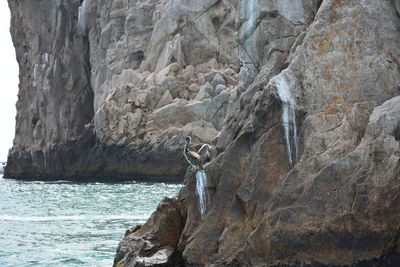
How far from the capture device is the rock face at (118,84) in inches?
2032

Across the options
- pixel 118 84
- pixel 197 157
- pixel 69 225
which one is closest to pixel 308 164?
pixel 197 157

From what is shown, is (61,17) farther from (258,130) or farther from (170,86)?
(258,130)

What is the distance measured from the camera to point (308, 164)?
39.2 ft

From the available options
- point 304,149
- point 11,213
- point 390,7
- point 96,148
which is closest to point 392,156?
point 304,149

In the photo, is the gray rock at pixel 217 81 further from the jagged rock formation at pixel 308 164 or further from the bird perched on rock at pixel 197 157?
the jagged rock formation at pixel 308 164

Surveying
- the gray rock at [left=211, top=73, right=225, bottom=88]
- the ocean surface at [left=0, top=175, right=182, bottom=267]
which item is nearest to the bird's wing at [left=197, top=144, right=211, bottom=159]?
the ocean surface at [left=0, top=175, right=182, bottom=267]

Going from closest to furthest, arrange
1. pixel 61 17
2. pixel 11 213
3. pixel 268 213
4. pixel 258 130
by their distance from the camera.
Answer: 1. pixel 268 213
2. pixel 258 130
3. pixel 11 213
4. pixel 61 17

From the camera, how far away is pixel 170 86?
52.6 meters

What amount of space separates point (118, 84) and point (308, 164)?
47988mm

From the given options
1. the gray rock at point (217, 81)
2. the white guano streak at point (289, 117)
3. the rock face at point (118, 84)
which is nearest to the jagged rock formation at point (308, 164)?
the white guano streak at point (289, 117)

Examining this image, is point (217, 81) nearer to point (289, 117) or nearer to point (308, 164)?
point (289, 117)

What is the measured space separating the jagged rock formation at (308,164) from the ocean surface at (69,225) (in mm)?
4393

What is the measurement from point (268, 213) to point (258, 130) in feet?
5.79

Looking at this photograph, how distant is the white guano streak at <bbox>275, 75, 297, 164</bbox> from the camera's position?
12.4m
